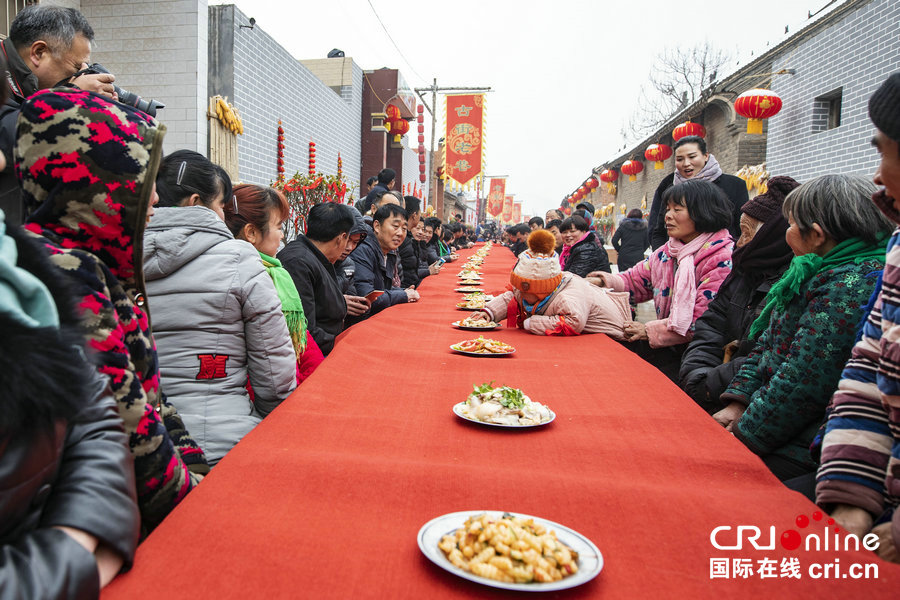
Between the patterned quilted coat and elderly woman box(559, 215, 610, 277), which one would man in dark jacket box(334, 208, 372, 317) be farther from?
the patterned quilted coat

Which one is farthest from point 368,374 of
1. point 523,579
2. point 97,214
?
point 523,579

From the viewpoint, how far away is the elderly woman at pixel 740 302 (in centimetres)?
227

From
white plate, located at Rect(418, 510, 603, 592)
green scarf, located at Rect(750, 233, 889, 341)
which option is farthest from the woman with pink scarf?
white plate, located at Rect(418, 510, 603, 592)

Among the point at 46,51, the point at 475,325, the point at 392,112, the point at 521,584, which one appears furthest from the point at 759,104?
the point at 521,584

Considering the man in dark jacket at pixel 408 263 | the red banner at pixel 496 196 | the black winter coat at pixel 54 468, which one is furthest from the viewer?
the red banner at pixel 496 196

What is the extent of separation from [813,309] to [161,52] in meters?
6.02

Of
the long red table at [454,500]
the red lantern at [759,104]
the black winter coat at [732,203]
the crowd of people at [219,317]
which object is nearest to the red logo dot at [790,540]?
the long red table at [454,500]

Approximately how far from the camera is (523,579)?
827 mm

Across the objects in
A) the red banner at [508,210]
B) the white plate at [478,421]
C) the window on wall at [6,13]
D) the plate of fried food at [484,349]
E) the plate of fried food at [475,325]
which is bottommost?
the white plate at [478,421]

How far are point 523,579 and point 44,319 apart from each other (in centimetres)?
73

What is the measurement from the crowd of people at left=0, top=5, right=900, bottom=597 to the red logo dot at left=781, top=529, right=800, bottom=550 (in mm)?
192

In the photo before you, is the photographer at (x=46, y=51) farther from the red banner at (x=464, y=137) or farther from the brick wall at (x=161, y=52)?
the red banner at (x=464, y=137)

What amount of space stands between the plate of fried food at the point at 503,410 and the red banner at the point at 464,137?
11.6 m

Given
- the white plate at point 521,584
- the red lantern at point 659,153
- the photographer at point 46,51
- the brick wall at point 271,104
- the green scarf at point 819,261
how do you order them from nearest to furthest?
the white plate at point 521,584 < the green scarf at point 819,261 < the photographer at point 46,51 < the brick wall at point 271,104 < the red lantern at point 659,153
